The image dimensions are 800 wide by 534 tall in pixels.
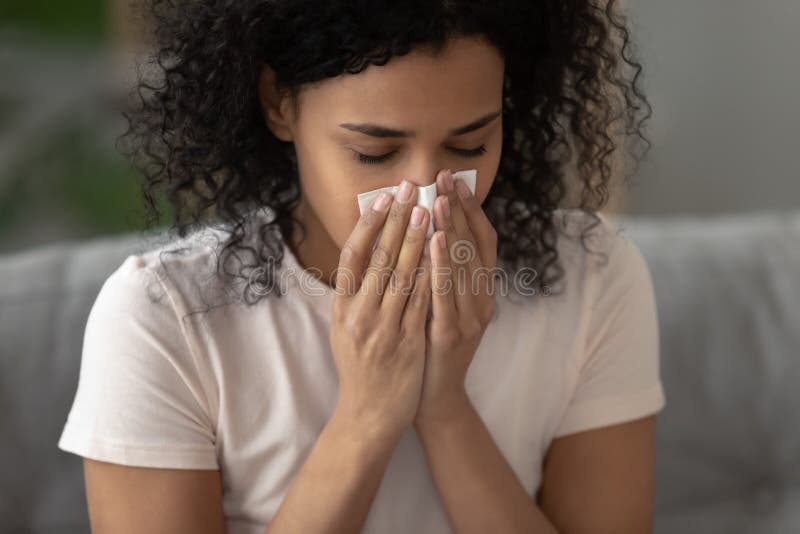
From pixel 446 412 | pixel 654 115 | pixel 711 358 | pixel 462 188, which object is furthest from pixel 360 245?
pixel 654 115

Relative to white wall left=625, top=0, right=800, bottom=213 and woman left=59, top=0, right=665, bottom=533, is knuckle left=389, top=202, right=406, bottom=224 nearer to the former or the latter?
woman left=59, top=0, right=665, bottom=533

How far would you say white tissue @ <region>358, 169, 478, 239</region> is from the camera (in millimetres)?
1024

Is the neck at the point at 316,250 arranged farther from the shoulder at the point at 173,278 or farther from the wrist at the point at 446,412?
the wrist at the point at 446,412

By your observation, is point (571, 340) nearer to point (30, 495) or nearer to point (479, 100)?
point (479, 100)

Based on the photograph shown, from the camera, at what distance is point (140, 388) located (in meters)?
1.10

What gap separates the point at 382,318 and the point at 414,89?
0.27 meters

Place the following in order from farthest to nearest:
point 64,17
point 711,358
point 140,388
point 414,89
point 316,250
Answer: point 64,17
point 711,358
point 316,250
point 140,388
point 414,89

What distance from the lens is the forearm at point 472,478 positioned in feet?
3.76

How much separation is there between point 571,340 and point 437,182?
36 centimetres

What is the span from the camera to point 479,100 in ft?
3.37

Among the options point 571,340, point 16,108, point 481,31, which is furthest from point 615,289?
point 16,108

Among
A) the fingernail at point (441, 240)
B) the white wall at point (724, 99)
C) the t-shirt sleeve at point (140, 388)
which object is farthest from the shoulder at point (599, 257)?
the white wall at point (724, 99)

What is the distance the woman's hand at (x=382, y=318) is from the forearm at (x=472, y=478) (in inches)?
2.4

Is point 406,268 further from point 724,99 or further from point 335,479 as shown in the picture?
point 724,99
